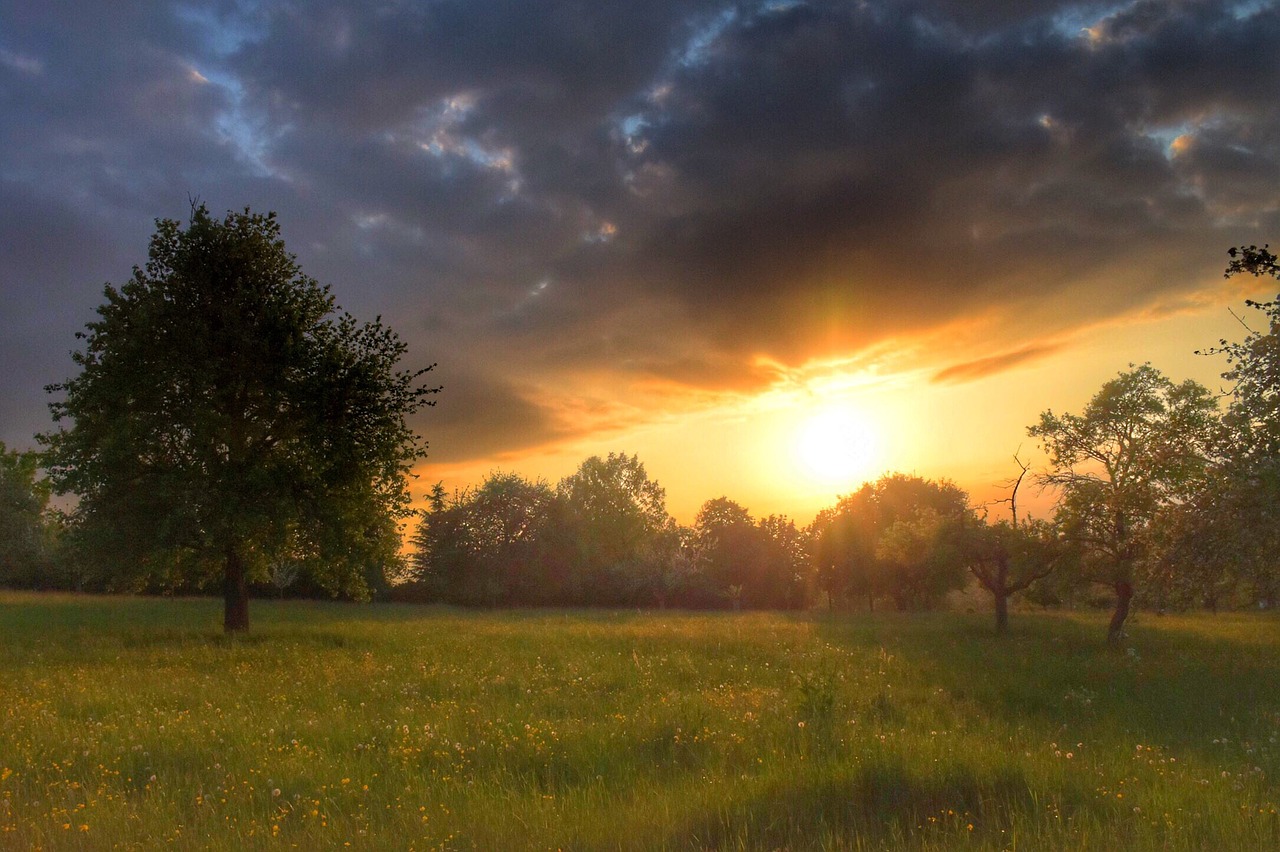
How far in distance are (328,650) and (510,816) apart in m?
17.9

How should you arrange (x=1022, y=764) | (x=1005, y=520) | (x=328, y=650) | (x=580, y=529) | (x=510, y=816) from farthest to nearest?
(x=580, y=529) → (x=1005, y=520) → (x=328, y=650) → (x=1022, y=764) → (x=510, y=816)

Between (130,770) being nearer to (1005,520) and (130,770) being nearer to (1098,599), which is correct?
(1005,520)

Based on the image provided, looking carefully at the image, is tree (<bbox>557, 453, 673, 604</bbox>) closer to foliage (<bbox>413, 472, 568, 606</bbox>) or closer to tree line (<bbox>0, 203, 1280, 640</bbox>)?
foliage (<bbox>413, 472, 568, 606</bbox>)

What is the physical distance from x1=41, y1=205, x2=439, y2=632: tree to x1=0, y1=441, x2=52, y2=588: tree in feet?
160

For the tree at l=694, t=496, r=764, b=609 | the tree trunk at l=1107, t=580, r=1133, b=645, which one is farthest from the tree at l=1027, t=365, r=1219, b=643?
the tree at l=694, t=496, r=764, b=609

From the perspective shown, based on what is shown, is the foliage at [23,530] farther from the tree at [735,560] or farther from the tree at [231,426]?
the tree at [735,560]

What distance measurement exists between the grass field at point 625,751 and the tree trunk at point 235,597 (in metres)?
5.53

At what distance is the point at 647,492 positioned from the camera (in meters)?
102

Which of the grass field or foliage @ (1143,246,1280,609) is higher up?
foliage @ (1143,246,1280,609)

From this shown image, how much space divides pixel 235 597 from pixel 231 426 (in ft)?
20.7

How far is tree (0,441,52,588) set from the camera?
65.6 m

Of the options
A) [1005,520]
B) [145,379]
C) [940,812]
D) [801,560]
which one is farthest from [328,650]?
[801,560]

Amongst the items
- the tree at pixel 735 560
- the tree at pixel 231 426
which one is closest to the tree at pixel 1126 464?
the tree at pixel 231 426

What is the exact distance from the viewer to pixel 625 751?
10.6 m
